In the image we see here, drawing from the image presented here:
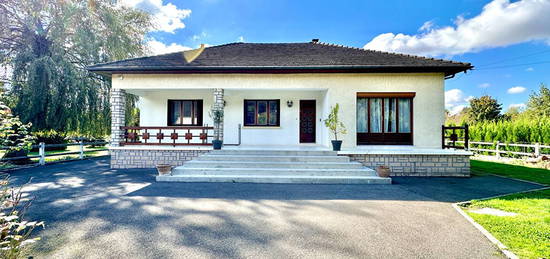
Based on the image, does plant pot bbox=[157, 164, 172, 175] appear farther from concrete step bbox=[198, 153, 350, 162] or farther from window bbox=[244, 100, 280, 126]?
window bbox=[244, 100, 280, 126]

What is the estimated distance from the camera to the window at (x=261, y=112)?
1107 centimetres

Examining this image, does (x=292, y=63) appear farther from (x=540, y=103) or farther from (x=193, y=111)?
(x=540, y=103)

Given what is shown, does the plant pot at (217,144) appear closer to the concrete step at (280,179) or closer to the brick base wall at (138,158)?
the concrete step at (280,179)

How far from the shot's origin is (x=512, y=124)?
13.0 m

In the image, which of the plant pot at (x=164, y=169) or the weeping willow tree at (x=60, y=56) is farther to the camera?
the weeping willow tree at (x=60, y=56)

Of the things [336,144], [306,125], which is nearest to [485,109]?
[306,125]

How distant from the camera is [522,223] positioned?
3760 millimetres

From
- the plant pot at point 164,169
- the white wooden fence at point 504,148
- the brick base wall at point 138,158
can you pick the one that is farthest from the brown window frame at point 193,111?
the white wooden fence at point 504,148

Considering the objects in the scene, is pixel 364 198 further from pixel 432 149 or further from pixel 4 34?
pixel 4 34

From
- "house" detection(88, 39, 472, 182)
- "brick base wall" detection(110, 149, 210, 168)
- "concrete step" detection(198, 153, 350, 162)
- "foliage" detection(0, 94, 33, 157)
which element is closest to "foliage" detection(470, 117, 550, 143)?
"house" detection(88, 39, 472, 182)

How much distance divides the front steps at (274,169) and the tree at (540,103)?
2685 centimetres

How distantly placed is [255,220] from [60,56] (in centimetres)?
1188

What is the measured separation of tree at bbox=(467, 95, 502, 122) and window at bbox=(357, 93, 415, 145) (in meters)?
26.3

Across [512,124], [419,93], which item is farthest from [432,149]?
[512,124]
